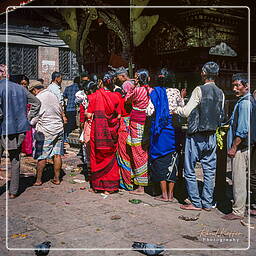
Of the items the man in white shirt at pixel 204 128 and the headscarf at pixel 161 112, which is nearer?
the man in white shirt at pixel 204 128

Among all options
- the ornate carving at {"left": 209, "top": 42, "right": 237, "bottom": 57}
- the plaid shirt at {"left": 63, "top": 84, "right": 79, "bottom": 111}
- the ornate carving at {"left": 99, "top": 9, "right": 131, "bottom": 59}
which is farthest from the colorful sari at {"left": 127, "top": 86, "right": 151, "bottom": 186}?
the plaid shirt at {"left": 63, "top": 84, "right": 79, "bottom": 111}

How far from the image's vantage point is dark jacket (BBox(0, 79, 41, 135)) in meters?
5.42

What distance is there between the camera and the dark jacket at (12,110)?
5.42m

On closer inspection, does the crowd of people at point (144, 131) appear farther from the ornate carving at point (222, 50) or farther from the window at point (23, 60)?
the window at point (23, 60)

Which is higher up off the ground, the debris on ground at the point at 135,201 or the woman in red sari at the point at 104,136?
the woman in red sari at the point at 104,136

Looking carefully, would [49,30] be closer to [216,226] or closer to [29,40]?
[29,40]

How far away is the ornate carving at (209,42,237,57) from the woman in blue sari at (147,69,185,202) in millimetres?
2237

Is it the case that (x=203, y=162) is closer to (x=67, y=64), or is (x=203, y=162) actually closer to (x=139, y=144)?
(x=139, y=144)

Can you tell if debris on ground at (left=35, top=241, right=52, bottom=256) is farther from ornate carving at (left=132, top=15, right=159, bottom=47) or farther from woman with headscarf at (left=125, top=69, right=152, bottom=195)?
ornate carving at (left=132, top=15, right=159, bottom=47)

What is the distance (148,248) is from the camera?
357 centimetres

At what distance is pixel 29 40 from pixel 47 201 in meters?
15.3

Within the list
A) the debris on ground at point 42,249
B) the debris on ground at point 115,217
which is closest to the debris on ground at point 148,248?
the debris on ground at point 42,249

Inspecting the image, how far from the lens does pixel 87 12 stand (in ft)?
29.3

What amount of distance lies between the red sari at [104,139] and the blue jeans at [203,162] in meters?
1.43
